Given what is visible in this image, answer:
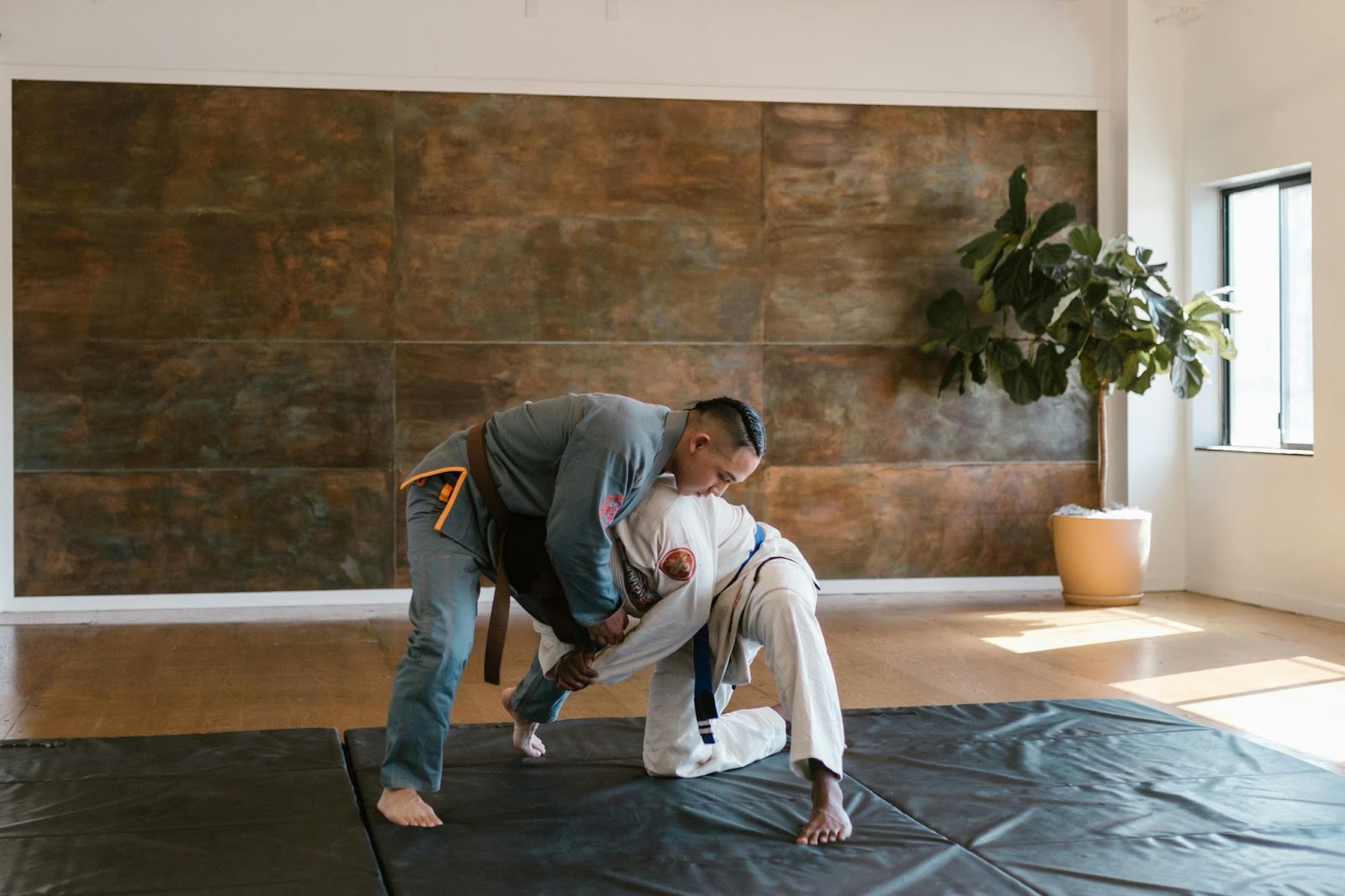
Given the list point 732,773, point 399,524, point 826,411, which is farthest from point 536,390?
point 732,773

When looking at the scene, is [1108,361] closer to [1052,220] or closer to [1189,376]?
[1189,376]

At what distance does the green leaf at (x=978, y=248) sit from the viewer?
6.57 m

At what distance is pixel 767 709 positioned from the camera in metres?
3.49

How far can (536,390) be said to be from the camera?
6629mm

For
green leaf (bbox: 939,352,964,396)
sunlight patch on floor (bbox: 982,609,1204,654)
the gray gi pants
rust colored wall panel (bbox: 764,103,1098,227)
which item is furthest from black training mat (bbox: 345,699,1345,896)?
rust colored wall panel (bbox: 764,103,1098,227)

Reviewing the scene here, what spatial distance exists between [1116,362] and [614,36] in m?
3.00

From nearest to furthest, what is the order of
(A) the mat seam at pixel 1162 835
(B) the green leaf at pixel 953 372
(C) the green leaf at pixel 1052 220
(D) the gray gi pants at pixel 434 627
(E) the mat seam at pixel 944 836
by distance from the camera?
(E) the mat seam at pixel 944 836, (A) the mat seam at pixel 1162 835, (D) the gray gi pants at pixel 434 627, (C) the green leaf at pixel 1052 220, (B) the green leaf at pixel 953 372

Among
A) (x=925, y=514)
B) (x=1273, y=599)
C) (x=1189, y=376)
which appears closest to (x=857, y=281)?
(x=925, y=514)

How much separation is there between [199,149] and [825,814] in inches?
197

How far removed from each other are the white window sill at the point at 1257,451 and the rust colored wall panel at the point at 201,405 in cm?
434

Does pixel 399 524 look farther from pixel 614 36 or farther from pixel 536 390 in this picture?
pixel 614 36

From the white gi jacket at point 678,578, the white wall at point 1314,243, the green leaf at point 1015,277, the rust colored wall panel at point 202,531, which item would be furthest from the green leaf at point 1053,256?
the white gi jacket at point 678,578

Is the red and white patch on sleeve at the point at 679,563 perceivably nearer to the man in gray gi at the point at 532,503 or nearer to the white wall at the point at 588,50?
the man in gray gi at the point at 532,503

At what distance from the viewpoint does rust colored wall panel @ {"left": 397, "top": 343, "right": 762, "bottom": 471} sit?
6.55 meters
